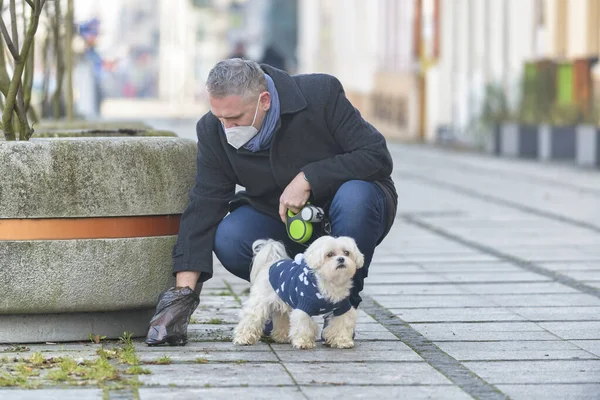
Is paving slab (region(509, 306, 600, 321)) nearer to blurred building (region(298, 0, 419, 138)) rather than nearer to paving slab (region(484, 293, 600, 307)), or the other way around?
paving slab (region(484, 293, 600, 307))

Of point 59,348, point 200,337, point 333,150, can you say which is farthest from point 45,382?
point 333,150

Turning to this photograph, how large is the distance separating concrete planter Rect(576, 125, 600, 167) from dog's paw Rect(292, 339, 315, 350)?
634 inches

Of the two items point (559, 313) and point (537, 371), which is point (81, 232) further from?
point (559, 313)

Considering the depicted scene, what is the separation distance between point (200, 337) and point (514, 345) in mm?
1309

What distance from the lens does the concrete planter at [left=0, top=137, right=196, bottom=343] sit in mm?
5781

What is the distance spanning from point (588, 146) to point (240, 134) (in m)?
16.5

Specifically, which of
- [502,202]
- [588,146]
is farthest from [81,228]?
[588,146]

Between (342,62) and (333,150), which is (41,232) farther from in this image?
(342,62)

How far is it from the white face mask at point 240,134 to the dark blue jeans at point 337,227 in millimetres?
390

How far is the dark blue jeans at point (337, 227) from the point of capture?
594 cm

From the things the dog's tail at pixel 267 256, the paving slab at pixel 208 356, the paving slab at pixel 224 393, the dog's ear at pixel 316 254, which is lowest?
the paving slab at pixel 208 356

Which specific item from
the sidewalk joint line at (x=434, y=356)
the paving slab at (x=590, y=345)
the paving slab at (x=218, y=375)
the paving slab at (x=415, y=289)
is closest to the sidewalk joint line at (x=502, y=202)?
the paving slab at (x=415, y=289)

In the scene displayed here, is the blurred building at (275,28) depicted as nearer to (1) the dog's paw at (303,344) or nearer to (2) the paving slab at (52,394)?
(1) the dog's paw at (303,344)

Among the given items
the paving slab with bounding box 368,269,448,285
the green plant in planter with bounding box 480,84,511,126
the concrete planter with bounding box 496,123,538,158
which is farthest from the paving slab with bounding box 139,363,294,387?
the green plant in planter with bounding box 480,84,511,126
